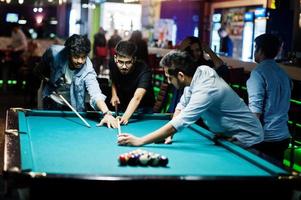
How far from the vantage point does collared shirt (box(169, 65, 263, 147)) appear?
361 cm

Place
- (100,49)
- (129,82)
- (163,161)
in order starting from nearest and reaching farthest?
(163,161) → (129,82) → (100,49)

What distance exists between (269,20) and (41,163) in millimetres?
10491

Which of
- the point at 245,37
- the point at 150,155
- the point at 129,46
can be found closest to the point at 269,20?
the point at 245,37

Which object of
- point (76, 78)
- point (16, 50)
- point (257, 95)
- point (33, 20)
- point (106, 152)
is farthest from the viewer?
point (33, 20)

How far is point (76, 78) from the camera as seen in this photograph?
5.24 m

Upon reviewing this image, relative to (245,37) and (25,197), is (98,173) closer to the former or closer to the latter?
(25,197)

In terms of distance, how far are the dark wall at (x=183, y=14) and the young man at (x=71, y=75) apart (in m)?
15.8

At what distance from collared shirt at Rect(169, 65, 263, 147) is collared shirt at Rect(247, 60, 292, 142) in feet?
1.39

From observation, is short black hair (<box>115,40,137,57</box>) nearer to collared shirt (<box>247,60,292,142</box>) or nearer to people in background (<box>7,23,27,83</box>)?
collared shirt (<box>247,60,292,142</box>)

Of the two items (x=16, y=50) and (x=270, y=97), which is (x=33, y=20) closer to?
(x=16, y=50)

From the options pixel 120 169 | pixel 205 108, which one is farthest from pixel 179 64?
pixel 120 169

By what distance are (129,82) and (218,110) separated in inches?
69.7

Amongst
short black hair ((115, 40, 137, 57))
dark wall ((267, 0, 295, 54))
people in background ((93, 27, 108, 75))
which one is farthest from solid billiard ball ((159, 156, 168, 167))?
people in background ((93, 27, 108, 75))

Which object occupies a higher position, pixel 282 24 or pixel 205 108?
pixel 282 24
